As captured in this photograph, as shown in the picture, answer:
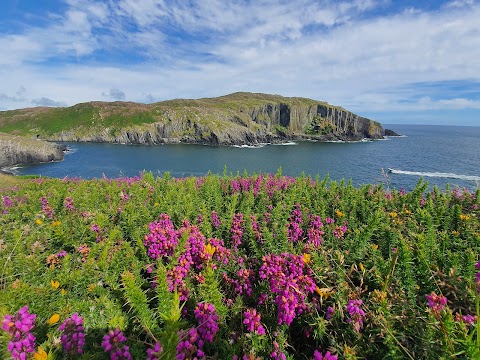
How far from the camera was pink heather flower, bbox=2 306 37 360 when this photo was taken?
7.43 feet

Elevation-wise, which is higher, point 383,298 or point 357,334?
point 383,298

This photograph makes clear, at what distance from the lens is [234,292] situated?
13.4 feet

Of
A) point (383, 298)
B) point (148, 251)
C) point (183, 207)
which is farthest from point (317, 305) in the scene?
point (183, 207)

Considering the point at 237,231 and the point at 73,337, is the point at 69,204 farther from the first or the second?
the point at 73,337

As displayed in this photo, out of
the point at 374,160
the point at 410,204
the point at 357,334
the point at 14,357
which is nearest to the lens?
the point at 14,357

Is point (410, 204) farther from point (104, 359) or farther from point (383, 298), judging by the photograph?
point (104, 359)

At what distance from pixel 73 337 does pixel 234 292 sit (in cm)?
212

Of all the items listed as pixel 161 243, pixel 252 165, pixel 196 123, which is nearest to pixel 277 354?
pixel 161 243

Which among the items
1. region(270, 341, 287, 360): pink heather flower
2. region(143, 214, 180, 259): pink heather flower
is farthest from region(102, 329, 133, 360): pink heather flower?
region(143, 214, 180, 259): pink heather flower

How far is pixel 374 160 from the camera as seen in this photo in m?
85.4

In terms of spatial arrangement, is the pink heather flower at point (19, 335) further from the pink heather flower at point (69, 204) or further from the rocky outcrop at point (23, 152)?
the rocky outcrop at point (23, 152)

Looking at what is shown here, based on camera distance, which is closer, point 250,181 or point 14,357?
point 14,357

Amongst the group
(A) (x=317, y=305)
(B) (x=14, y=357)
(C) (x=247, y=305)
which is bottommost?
(C) (x=247, y=305)

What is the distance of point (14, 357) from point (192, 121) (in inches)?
5183
